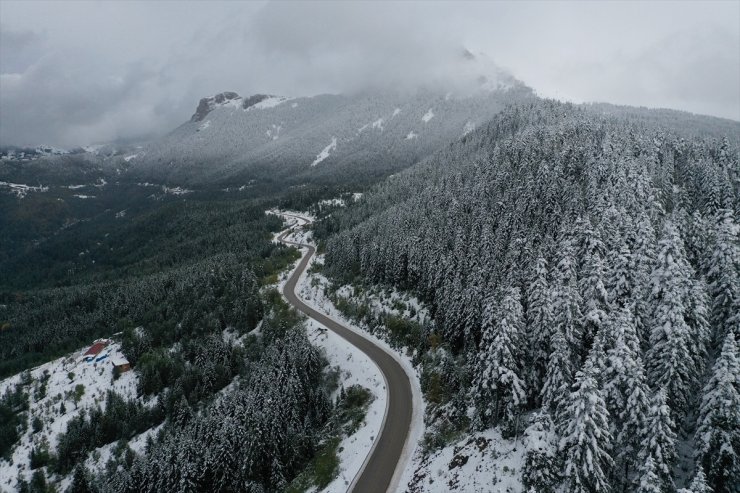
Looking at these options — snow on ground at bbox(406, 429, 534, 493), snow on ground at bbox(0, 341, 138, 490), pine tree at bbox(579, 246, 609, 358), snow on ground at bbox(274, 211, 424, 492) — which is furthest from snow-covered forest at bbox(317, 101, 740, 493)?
snow on ground at bbox(0, 341, 138, 490)

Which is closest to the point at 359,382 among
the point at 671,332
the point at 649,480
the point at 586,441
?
the point at 586,441

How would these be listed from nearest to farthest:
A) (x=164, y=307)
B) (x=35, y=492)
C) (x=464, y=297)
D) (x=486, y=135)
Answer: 1. (x=464, y=297)
2. (x=35, y=492)
3. (x=164, y=307)
4. (x=486, y=135)

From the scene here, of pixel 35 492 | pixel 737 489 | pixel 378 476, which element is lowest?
pixel 35 492

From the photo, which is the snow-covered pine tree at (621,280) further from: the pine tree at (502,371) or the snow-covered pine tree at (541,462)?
the snow-covered pine tree at (541,462)

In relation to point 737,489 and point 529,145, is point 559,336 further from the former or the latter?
point 529,145

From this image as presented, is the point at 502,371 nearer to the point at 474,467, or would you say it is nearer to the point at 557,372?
the point at 557,372

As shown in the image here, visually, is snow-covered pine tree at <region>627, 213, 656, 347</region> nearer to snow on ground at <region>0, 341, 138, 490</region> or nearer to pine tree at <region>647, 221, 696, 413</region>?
pine tree at <region>647, 221, 696, 413</region>

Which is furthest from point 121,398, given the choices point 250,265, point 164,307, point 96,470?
point 250,265
